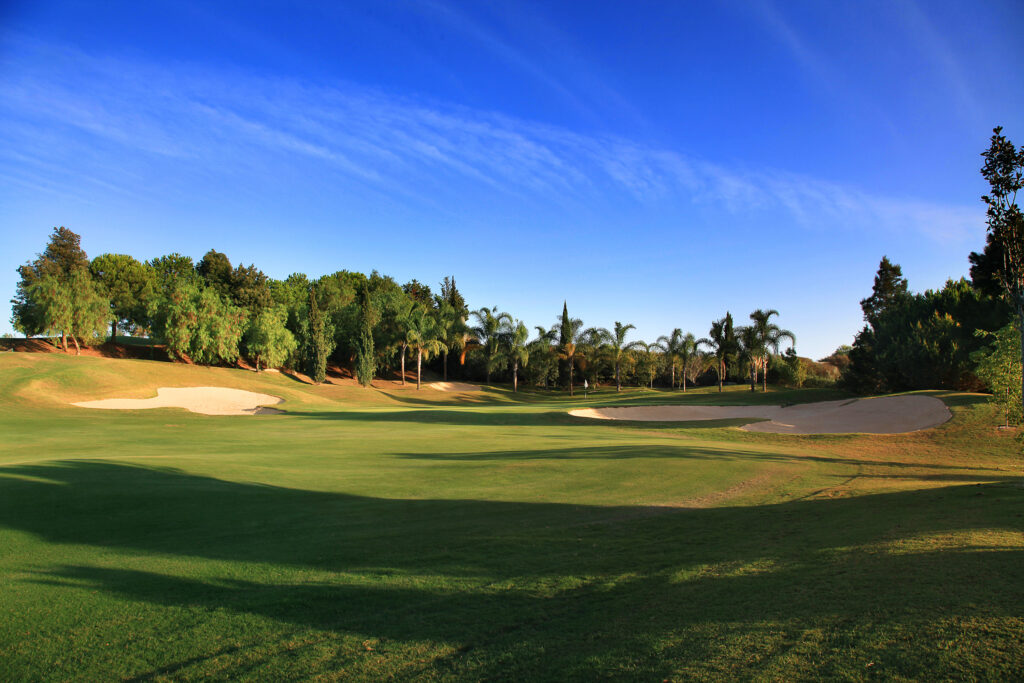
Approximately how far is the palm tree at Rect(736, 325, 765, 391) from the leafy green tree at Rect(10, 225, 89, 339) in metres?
72.7

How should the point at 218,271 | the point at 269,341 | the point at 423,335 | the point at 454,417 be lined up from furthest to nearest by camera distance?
1. the point at 218,271
2. the point at 423,335
3. the point at 269,341
4. the point at 454,417

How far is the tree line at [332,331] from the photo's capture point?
190ft

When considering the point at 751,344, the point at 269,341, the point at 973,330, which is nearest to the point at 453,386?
the point at 269,341

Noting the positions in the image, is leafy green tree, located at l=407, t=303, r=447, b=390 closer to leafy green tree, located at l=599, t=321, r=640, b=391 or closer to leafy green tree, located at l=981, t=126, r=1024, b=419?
leafy green tree, located at l=599, t=321, r=640, b=391

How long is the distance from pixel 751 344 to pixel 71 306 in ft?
235

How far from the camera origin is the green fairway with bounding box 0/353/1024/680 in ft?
13.9

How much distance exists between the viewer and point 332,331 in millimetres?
63719

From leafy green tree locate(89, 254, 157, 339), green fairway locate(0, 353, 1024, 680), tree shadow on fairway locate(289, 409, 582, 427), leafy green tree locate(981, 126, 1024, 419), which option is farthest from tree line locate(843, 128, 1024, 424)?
leafy green tree locate(89, 254, 157, 339)

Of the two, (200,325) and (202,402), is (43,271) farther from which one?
(202,402)

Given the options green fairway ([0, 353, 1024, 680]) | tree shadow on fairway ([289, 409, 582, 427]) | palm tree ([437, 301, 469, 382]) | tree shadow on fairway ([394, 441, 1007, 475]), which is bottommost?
tree shadow on fairway ([289, 409, 582, 427])

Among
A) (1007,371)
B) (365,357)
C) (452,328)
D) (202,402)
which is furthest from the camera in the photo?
(452,328)

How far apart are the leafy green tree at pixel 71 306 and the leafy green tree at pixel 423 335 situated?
3334cm

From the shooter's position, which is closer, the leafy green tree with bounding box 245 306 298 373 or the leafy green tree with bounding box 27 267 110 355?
the leafy green tree with bounding box 27 267 110 355

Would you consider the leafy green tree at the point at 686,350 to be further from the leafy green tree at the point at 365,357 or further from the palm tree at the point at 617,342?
the leafy green tree at the point at 365,357
